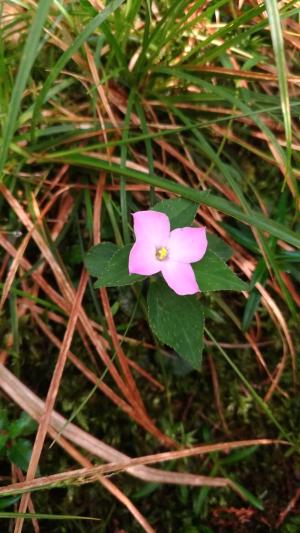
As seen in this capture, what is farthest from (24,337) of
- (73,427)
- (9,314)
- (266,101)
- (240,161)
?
(266,101)

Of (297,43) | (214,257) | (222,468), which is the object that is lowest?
(222,468)

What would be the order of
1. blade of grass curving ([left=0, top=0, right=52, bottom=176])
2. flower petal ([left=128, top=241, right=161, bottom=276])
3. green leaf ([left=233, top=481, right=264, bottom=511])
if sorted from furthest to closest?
1. green leaf ([left=233, top=481, right=264, bottom=511])
2. flower petal ([left=128, top=241, right=161, bottom=276])
3. blade of grass curving ([left=0, top=0, right=52, bottom=176])

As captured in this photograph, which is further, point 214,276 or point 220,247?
point 220,247

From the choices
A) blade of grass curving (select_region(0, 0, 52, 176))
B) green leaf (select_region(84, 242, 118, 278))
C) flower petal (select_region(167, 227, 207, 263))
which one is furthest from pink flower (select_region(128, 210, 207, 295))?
blade of grass curving (select_region(0, 0, 52, 176))

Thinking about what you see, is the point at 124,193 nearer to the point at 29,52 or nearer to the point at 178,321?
the point at 178,321

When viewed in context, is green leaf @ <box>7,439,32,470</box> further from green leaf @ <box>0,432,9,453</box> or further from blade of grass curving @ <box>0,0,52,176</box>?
blade of grass curving @ <box>0,0,52,176</box>

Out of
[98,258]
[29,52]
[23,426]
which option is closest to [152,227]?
[98,258]

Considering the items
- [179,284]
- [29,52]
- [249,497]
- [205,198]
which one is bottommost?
[249,497]

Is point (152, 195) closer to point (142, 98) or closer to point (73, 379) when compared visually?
point (142, 98)
